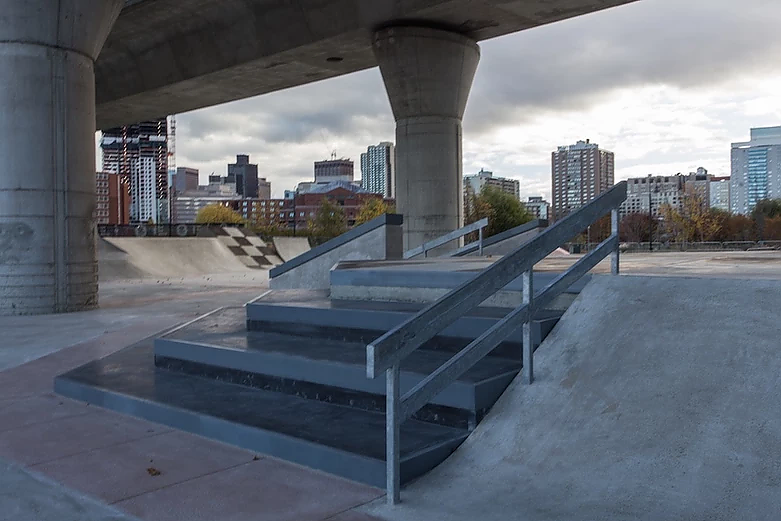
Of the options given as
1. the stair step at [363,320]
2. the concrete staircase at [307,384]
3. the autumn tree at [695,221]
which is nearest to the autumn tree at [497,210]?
the autumn tree at [695,221]

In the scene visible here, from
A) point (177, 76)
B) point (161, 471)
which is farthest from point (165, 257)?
point (161, 471)

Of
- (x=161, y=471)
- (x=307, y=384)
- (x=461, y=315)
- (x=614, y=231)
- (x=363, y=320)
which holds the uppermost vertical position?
(x=614, y=231)

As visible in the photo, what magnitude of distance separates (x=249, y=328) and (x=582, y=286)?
3449 millimetres

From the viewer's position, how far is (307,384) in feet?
17.1

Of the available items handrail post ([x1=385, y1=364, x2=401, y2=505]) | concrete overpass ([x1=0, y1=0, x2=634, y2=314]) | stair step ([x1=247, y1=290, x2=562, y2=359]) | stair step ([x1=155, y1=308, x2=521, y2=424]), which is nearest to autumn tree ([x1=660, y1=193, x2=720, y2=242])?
concrete overpass ([x1=0, y1=0, x2=634, y2=314])

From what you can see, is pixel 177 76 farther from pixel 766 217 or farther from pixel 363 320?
pixel 766 217

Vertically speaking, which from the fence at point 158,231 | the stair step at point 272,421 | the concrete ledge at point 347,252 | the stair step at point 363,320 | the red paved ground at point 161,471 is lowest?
the red paved ground at point 161,471

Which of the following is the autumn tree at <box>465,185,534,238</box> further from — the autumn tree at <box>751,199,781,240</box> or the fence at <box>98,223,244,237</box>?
the fence at <box>98,223,244,237</box>

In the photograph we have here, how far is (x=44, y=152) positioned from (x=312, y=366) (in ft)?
39.6

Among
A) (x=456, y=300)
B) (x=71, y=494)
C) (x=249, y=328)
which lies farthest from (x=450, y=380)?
(x=249, y=328)

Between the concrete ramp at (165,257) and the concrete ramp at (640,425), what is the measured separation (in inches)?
1011

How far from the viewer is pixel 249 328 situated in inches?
278

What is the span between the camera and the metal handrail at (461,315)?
3430 millimetres

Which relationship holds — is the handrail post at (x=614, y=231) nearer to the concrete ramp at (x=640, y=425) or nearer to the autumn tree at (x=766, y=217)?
the concrete ramp at (x=640, y=425)
